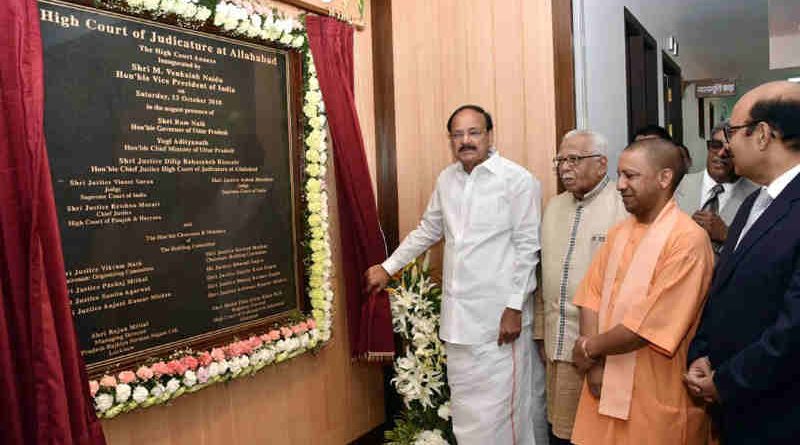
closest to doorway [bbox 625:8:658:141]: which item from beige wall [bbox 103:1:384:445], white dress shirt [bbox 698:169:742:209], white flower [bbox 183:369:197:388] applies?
white dress shirt [bbox 698:169:742:209]

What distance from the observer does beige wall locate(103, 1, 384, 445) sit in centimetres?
220

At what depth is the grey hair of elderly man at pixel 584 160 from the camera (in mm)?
2393

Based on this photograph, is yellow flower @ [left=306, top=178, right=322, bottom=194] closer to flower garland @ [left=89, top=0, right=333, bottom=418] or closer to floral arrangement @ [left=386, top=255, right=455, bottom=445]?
flower garland @ [left=89, top=0, right=333, bottom=418]

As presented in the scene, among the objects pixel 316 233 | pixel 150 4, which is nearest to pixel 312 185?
pixel 316 233

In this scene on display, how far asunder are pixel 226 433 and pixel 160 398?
1.63 feet

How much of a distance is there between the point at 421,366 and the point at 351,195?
896mm

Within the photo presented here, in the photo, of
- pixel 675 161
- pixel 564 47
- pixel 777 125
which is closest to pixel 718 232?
pixel 675 161

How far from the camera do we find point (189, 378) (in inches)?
83.2

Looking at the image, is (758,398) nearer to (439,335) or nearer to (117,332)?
(439,335)

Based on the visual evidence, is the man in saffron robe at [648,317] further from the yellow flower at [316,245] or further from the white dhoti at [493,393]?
the yellow flower at [316,245]

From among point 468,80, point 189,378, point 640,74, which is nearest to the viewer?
point 189,378

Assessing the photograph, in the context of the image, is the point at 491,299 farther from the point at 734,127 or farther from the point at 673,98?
the point at 673,98

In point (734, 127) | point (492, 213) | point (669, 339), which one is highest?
point (734, 127)

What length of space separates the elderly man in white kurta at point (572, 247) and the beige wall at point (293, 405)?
1.10 m
